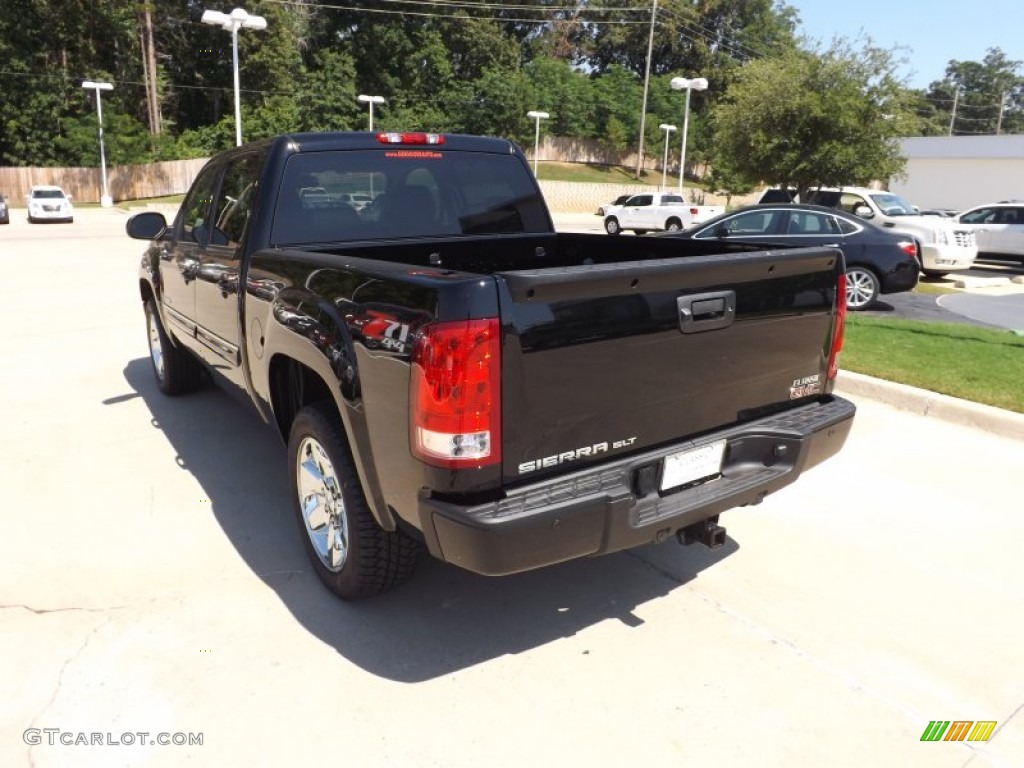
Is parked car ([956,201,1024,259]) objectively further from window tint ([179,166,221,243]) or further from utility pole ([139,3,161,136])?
utility pole ([139,3,161,136])

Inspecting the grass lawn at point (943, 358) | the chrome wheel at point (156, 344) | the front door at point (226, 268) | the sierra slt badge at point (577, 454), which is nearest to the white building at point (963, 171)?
the grass lawn at point (943, 358)

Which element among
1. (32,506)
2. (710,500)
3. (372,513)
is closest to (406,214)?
(372,513)

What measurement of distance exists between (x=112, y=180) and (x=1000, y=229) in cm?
4348

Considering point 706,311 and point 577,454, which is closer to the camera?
point 577,454

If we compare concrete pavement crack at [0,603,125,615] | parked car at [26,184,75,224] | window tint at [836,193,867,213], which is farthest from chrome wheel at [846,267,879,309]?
parked car at [26,184,75,224]

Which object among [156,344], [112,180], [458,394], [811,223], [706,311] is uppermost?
[112,180]

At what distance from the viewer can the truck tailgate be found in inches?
100.0

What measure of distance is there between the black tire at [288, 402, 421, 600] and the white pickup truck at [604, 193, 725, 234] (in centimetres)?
2627

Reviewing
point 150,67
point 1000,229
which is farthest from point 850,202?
point 150,67

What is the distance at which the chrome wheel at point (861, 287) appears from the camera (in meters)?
11.5

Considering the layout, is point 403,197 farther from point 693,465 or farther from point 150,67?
point 150,67

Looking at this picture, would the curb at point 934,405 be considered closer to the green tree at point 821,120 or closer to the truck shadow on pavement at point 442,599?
the truck shadow on pavement at point 442,599

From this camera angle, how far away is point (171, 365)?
6.27m

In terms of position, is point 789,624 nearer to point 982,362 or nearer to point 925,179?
point 982,362
